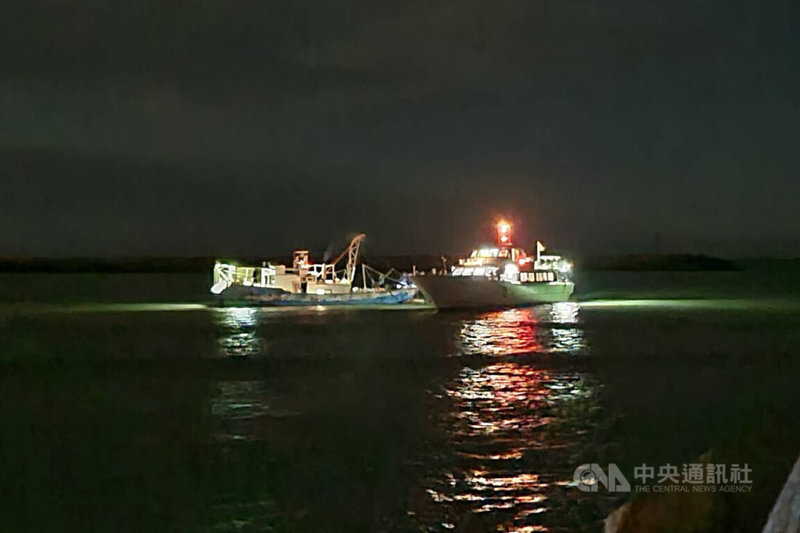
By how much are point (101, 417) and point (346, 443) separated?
5558 mm

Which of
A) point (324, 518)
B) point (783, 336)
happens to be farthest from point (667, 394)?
point (783, 336)

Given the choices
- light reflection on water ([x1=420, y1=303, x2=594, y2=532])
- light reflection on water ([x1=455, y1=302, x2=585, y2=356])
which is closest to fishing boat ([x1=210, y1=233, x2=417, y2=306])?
light reflection on water ([x1=455, y1=302, x2=585, y2=356])

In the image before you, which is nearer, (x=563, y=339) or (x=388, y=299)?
(x=563, y=339)

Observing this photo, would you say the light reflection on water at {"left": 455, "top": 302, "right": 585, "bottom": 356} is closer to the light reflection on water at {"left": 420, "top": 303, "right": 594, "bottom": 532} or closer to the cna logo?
the light reflection on water at {"left": 420, "top": 303, "right": 594, "bottom": 532}

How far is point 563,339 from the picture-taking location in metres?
37.4

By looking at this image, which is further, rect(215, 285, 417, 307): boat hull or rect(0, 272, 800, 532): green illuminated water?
rect(215, 285, 417, 307): boat hull

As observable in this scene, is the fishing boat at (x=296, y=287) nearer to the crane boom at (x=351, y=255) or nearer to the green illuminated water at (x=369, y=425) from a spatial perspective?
the crane boom at (x=351, y=255)

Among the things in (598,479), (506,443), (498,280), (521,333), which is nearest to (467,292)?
(498,280)

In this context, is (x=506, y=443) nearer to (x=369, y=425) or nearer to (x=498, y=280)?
(x=369, y=425)

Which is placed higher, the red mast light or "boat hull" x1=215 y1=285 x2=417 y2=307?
the red mast light

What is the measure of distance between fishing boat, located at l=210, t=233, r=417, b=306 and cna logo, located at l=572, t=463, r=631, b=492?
1906 inches

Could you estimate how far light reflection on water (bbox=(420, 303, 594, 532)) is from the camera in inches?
452

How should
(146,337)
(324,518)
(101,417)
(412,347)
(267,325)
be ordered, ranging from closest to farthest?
(324,518) < (101,417) < (412,347) < (146,337) < (267,325)

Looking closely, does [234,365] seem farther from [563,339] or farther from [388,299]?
[388,299]
